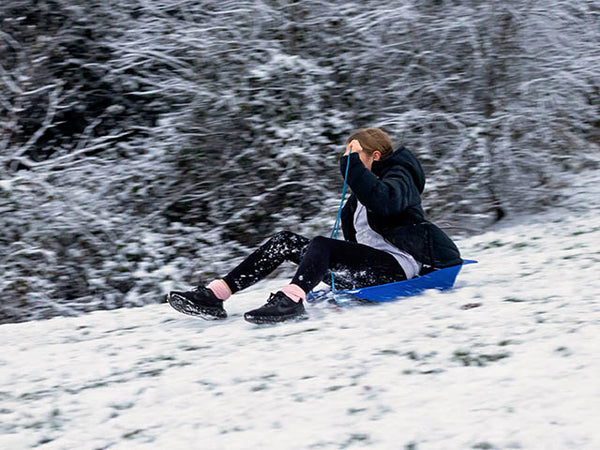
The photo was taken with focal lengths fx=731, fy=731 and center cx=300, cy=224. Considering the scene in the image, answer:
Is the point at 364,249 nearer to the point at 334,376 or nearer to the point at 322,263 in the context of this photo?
the point at 322,263

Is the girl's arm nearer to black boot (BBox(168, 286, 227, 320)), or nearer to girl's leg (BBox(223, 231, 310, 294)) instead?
girl's leg (BBox(223, 231, 310, 294))

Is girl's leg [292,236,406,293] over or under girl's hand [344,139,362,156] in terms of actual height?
under

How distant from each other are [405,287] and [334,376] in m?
1.19

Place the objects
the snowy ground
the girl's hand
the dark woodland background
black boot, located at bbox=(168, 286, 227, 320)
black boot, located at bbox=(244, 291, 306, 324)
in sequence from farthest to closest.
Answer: the dark woodland background → the girl's hand → black boot, located at bbox=(168, 286, 227, 320) → black boot, located at bbox=(244, 291, 306, 324) → the snowy ground

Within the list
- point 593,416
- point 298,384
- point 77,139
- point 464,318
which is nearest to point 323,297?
point 464,318

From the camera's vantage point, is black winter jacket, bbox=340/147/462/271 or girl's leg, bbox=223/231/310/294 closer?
black winter jacket, bbox=340/147/462/271

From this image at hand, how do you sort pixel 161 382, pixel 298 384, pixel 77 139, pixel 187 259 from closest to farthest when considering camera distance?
pixel 298 384 → pixel 161 382 → pixel 187 259 → pixel 77 139

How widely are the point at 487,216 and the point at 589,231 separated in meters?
1.24

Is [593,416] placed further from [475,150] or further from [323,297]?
[475,150]

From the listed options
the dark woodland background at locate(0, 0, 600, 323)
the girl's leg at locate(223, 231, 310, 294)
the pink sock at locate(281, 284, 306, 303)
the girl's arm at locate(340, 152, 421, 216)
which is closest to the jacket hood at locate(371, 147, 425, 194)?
the girl's arm at locate(340, 152, 421, 216)

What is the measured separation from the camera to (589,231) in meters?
5.89

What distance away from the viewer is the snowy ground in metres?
2.52

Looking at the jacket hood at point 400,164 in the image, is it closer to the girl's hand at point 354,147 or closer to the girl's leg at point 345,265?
the girl's hand at point 354,147

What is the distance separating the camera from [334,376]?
3.02m
